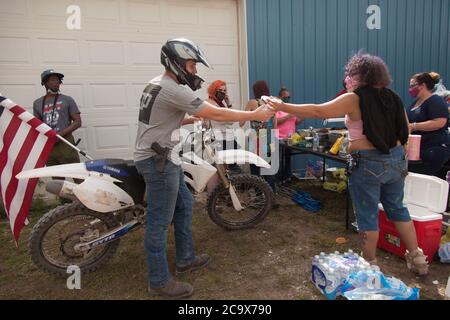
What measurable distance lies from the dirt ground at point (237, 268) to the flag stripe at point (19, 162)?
743mm

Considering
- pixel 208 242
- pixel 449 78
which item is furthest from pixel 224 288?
pixel 449 78

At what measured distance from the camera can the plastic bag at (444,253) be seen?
9.63ft

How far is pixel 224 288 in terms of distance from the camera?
2758 mm

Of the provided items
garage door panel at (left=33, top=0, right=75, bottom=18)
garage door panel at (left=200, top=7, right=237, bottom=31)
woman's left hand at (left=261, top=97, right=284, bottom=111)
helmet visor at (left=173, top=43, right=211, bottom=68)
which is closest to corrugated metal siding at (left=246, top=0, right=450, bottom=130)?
garage door panel at (left=200, top=7, right=237, bottom=31)

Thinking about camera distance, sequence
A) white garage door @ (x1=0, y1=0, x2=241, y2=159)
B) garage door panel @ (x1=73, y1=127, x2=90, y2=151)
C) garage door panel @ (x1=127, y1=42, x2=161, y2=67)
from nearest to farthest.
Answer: white garage door @ (x1=0, y1=0, x2=241, y2=159), garage door panel @ (x1=73, y1=127, x2=90, y2=151), garage door panel @ (x1=127, y1=42, x2=161, y2=67)

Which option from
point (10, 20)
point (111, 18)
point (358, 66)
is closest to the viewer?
point (358, 66)

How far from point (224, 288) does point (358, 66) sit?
6.45ft

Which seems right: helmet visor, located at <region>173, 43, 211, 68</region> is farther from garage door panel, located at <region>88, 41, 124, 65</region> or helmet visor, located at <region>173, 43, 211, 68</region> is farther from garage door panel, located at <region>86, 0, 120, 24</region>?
garage door panel, located at <region>86, 0, 120, 24</region>

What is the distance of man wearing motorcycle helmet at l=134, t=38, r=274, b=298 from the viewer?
233 centimetres

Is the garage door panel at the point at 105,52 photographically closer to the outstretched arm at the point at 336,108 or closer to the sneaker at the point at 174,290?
the outstretched arm at the point at 336,108

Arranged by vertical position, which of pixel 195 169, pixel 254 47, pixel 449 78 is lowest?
pixel 195 169

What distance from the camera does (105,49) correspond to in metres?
4.88

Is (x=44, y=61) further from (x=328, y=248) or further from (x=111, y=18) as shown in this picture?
(x=328, y=248)

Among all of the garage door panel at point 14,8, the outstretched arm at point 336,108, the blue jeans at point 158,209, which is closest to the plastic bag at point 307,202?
the outstretched arm at point 336,108
